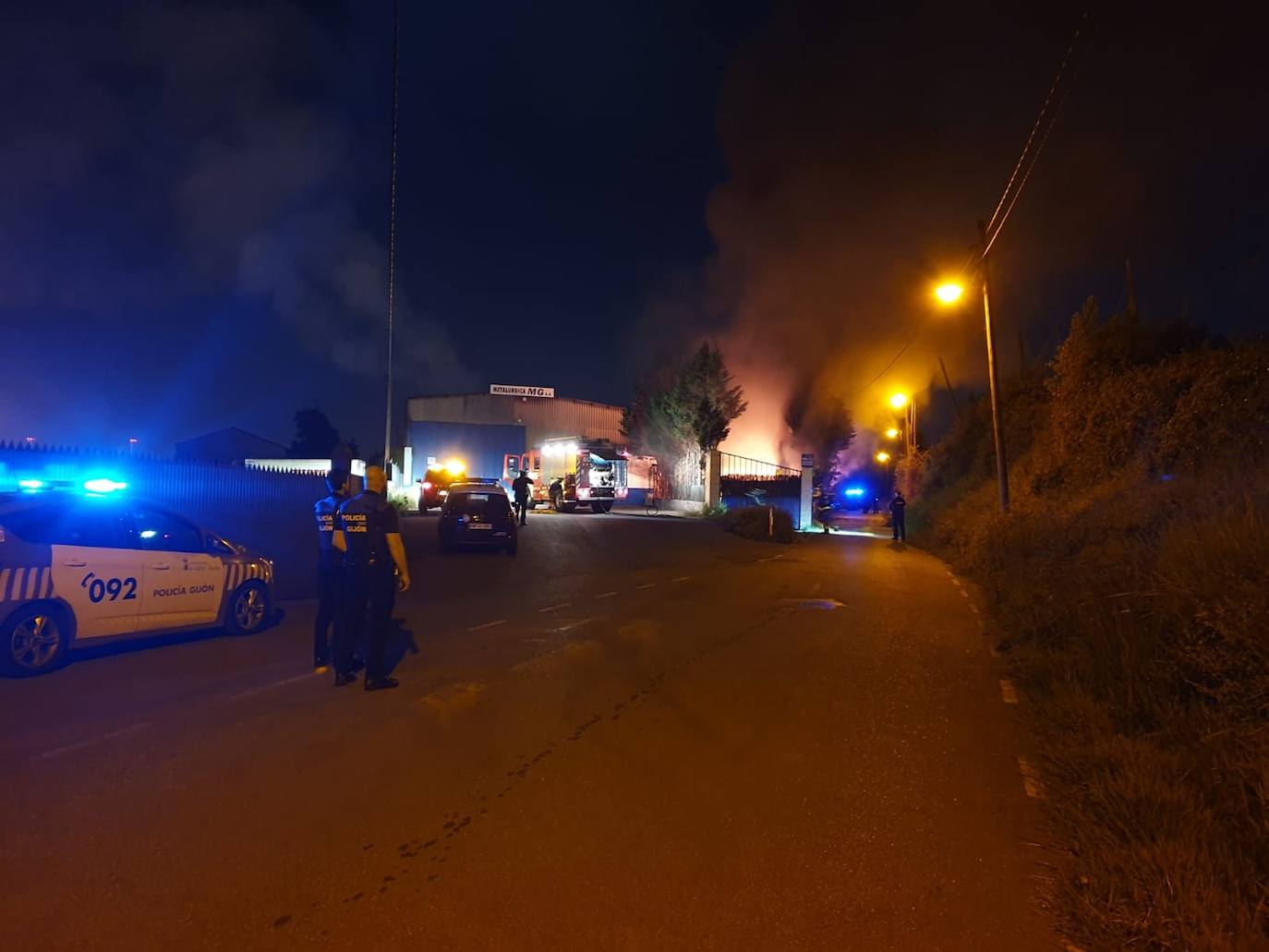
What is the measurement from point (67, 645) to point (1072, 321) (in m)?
18.6

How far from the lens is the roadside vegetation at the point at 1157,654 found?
10.6 ft

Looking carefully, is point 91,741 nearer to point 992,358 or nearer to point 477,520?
point 477,520

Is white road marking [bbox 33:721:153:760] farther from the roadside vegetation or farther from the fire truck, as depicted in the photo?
the fire truck

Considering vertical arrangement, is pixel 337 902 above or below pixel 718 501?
below

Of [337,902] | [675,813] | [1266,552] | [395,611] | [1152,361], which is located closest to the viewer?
[337,902]

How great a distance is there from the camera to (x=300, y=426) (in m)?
86.7

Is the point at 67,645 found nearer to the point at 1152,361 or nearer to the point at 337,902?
the point at 337,902

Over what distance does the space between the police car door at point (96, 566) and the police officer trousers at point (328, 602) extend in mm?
1945

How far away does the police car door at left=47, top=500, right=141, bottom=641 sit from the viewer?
709 cm

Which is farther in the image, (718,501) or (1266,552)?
(718,501)

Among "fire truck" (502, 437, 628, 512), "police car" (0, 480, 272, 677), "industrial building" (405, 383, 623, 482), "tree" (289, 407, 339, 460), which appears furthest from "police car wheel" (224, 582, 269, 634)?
"tree" (289, 407, 339, 460)

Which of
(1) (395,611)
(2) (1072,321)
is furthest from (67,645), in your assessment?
(2) (1072,321)

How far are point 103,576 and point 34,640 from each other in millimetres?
769

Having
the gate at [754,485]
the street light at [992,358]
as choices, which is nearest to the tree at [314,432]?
the gate at [754,485]
